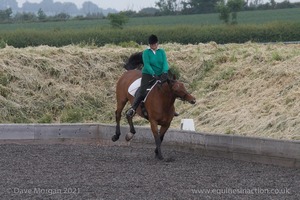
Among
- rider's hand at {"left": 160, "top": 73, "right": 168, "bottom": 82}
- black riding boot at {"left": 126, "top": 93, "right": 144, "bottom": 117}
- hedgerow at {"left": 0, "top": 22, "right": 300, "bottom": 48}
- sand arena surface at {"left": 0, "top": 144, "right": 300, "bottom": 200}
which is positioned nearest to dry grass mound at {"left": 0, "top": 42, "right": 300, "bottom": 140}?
sand arena surface at {"left": 0, "top": 144, "right": 300, "bottom": 200}

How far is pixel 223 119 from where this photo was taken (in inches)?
719

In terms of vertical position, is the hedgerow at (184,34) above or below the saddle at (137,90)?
below

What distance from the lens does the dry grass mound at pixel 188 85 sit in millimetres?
17812

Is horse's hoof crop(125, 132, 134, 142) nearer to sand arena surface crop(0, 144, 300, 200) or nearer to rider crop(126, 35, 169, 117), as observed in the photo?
sand arena surface crop(0, 144, 300, 200)

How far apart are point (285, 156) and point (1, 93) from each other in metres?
9.90

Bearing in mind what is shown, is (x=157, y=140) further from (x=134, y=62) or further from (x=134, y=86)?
(x=134, y=62)

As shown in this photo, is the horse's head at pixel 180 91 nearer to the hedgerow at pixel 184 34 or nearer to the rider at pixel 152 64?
the rider at pixel 152 64

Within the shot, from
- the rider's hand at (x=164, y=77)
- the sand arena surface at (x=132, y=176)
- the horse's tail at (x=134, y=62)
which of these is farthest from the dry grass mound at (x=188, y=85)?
the rider's hand at (x=164, y=77)

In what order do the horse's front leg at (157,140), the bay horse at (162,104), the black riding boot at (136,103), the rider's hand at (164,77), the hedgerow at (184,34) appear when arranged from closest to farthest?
the bay horse at (162,104) < the horse's front leg at (157,140) < the rider's hand at (164,77) < the black riding boot at (136,103) < the hedgerow at (184,34)

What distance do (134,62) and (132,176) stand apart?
550 centimetres

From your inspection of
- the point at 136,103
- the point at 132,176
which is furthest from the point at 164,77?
the point at 132,176

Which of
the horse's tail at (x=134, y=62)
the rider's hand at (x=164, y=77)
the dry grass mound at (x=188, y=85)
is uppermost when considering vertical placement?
the rider's hand at (x=164, y=77)

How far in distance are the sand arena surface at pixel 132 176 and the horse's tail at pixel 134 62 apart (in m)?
2.17

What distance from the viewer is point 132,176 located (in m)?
13.4
